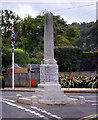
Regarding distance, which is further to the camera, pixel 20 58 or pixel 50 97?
pixel 20 58

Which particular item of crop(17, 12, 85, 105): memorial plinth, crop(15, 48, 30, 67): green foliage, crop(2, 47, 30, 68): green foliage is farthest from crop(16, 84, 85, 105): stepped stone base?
crop(15, 48, 30, 67): green foliage

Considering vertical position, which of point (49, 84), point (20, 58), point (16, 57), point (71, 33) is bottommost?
point (49, 84)

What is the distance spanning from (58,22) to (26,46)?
8.54 m

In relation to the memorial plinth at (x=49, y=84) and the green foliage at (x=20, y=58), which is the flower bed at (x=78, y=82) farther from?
the memorial plinth at (x=49, y=84)

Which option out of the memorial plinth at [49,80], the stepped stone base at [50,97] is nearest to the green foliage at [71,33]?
→ the memorial plinth at [49,80]

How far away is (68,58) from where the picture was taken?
40.6 meters

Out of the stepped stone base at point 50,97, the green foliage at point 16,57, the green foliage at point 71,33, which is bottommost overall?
the stepped stone base at point 50,97

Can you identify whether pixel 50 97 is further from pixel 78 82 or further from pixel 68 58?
pixel 68 58

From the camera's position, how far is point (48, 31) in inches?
555

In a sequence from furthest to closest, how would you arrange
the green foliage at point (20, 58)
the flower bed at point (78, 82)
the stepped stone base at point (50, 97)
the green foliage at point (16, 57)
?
the green foliage at point (20, 58), the green foliage at point (16, 57), the flower bed at point (78, 82), the stepped stone base at point (50, 97)

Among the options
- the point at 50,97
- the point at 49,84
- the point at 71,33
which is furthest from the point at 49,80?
the point at 71,33

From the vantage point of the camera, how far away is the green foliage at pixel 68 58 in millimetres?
40344

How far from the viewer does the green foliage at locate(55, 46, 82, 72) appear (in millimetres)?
40344

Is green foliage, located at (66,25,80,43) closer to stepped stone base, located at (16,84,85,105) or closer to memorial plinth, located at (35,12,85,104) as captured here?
memorial plinth, located at (35,12,85,104)
